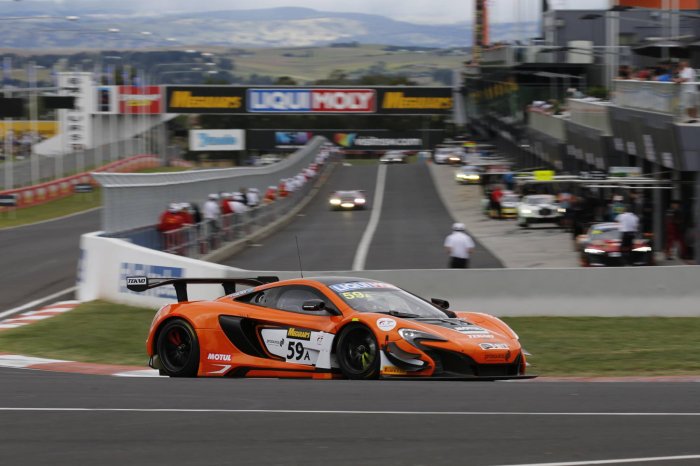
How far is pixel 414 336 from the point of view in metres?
9.97

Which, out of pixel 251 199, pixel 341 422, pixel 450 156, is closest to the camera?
pixel 341 422

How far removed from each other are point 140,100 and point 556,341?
9924 cm

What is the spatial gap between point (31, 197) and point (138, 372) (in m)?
44.1

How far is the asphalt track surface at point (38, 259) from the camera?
23.8 metres

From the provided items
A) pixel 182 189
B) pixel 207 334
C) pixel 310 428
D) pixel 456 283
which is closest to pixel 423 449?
pixel 310 428

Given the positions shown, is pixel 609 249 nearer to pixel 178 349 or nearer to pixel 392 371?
pixel 178 349

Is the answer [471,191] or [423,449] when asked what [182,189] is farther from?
[471,191]

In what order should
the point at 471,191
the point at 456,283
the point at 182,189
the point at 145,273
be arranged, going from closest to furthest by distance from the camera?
the point at 456,283 < the point at 145,273 < the point at 182,189 < the point at 471,191

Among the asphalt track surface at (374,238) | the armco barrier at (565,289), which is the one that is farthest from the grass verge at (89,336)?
the asphalt track surface at (374,238)

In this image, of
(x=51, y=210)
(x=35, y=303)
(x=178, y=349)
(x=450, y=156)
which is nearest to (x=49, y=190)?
(x=51, y=210)

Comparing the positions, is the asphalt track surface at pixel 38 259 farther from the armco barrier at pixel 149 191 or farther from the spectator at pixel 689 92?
the spectator at pixel 689 92

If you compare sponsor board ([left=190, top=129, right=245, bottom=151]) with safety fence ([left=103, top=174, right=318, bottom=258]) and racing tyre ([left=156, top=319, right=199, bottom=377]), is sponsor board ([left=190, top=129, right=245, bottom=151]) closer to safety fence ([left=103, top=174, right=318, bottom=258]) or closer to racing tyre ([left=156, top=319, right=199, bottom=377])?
safety fence ([left=103, top=174, right=318, bottom=258])

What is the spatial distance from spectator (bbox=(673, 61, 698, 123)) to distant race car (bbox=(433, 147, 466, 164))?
6630cm

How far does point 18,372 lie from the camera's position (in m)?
11.3
